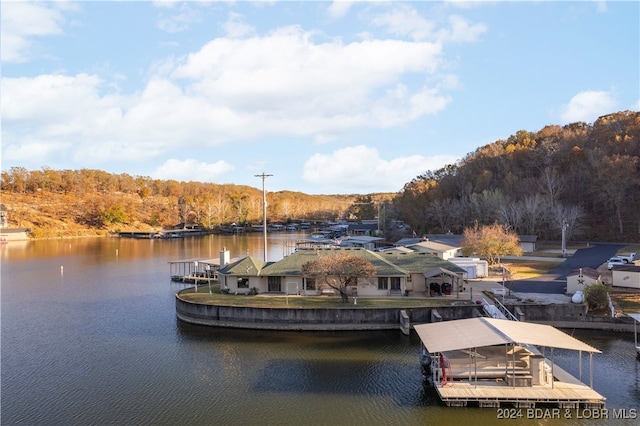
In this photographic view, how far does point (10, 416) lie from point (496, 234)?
151 feet

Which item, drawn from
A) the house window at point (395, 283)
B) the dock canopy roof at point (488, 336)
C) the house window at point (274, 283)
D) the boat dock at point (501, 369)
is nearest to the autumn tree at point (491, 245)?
the house window at point (395, 283)

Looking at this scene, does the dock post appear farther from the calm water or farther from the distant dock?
the distant dock

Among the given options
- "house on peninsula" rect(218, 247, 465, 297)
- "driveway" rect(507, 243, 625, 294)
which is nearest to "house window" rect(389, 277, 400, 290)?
"house on peninsula" rect(218, 247, 465, 297)

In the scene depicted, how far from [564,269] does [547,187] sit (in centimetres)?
3796

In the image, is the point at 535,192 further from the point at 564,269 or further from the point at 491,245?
the point at 491,245

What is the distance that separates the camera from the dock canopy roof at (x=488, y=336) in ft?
62.5

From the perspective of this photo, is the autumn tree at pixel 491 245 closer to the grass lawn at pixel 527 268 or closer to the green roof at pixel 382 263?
the grass lawn at pixel 527 268

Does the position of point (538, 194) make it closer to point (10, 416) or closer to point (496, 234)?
point (496, 234)

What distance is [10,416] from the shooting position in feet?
62.1

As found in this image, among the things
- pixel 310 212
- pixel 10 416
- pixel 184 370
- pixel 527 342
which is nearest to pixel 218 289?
pixel 184 370

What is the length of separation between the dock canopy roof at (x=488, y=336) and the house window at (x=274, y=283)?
15093 mm

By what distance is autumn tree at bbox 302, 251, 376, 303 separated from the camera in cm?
3216

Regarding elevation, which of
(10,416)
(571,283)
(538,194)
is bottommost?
(10,416)

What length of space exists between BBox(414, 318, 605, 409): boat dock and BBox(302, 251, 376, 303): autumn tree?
1081 cm
